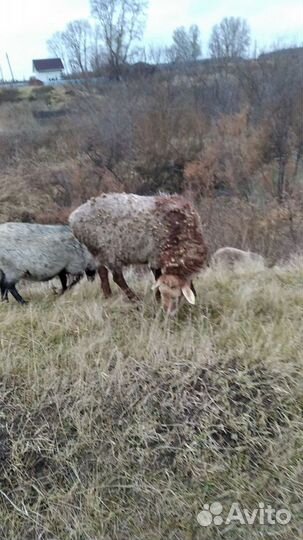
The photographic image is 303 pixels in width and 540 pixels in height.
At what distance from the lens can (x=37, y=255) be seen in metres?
5.17

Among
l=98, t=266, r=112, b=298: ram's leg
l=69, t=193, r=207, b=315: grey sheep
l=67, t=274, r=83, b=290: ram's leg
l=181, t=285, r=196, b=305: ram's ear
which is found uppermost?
l=69, t=193, r=207, b=315: grey sheep

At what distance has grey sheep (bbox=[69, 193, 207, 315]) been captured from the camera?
447 centimetres

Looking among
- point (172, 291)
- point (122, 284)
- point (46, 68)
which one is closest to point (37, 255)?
point (122, 284)

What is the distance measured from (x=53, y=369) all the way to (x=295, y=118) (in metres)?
24.9

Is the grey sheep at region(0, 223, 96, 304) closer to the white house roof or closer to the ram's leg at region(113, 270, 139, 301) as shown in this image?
the ram's leg at region(113, 270, 139, 301)

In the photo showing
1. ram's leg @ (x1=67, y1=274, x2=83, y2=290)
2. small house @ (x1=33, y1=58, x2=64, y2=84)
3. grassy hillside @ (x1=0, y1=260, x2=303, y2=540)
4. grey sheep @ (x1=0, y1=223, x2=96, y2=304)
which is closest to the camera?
grassy hillside @ (x1=0, y1=260, x2=303, y2=540)

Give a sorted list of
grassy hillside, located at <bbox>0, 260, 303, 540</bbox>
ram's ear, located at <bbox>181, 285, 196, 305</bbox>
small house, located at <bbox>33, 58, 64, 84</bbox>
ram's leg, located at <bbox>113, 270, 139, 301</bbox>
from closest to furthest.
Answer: grassy hillside, located at <bbox>0, 260, 303, 540</bbox> < ram's ear, located at <bbox>181, 285, 196, 305</bbox> < ram's leg, located at <bbox>113, 270, 139, 301</bbox> < small house, located at <bbox>33, 58, 64, 84</bbox>

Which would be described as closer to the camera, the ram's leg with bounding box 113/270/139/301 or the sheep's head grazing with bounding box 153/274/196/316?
the sheep's head grazing with bounding box 153/274/196/316

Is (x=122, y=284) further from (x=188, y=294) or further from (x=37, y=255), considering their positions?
(x=37, y=255)

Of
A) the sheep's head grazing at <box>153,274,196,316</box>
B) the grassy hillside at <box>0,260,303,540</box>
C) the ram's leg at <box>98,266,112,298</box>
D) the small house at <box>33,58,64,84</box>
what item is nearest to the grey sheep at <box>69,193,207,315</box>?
the sheep's head grazing at <box>153,274,196,316</box>

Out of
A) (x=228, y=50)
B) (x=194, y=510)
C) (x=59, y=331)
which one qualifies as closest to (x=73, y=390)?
(x=59, y=331)

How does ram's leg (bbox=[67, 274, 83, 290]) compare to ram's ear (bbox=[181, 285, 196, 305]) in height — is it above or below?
below

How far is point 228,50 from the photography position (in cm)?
4147

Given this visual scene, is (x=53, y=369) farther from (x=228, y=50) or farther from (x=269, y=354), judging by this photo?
(x=228, y=50)
